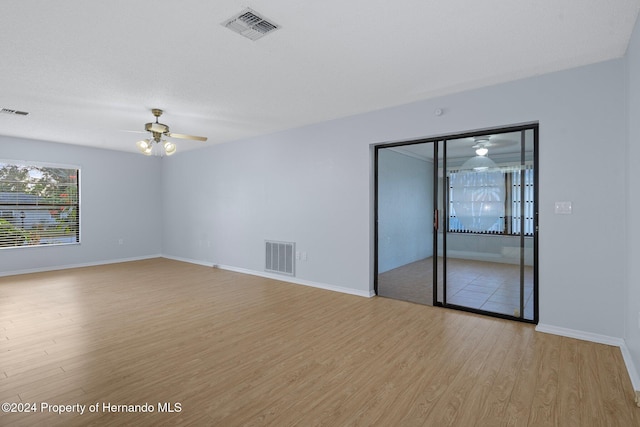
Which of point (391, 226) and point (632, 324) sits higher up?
point (391, 226)

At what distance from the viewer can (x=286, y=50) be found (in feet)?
9.27

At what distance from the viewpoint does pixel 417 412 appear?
6.63ft

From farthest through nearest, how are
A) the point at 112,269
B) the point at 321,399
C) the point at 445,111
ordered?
1. the point at 112,269
2. the point at 445,111
3. the point at 321,399

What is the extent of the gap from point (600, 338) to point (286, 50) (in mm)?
3891

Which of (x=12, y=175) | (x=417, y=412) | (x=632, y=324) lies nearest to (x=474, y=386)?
(x=417, y=412)

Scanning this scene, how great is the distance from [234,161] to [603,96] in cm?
560

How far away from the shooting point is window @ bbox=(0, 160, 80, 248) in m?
6.09

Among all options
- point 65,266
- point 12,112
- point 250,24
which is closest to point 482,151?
point 250,24

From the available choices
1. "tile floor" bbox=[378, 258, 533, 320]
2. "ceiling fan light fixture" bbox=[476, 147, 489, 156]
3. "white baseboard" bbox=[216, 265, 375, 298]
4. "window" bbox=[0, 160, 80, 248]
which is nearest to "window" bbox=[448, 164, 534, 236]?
"ceiling fan light fixture" bbox=[476, 147, 489, 156]

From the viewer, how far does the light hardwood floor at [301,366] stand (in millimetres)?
2002

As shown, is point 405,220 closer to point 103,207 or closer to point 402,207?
point 402,207

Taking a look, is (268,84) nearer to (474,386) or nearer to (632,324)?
(474,386)

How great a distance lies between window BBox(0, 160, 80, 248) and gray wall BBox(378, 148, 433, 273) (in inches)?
255

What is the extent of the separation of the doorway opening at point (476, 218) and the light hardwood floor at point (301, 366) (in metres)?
0.36
